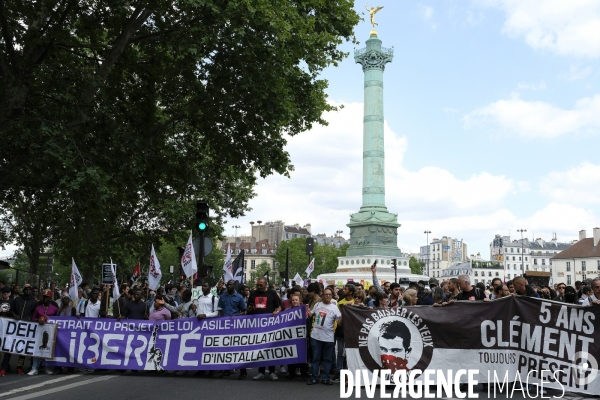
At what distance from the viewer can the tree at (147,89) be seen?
623 inches

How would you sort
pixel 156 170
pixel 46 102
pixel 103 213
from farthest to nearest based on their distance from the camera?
pixel 156 170
pixel 46 102
pixel 103 213

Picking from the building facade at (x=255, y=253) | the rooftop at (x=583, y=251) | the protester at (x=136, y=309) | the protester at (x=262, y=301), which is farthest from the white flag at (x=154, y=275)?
the building facade at (x=255, y=253)

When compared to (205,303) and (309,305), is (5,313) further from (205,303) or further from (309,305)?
(309,305)

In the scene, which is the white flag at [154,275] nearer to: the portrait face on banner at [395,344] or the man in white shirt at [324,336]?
the man in white shirt at [324,336]

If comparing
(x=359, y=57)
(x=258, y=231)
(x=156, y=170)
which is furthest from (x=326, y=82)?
(x=258, y=231)

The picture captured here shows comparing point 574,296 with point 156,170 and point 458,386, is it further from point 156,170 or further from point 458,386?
point 156,170

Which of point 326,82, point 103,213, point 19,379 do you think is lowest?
point 19,379

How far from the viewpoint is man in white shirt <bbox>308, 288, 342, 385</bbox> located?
11891 mm

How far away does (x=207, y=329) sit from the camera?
42.4 ft

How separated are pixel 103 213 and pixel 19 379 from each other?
4592mm

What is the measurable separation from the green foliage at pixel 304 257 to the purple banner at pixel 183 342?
330 ft

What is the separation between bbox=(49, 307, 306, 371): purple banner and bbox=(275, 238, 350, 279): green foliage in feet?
330

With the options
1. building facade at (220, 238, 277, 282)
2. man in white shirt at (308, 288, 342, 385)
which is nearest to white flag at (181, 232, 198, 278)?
man in white shirt at (308, 288, 342, 385)

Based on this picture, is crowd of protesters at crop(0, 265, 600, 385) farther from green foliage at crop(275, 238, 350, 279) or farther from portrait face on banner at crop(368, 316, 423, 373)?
green foliage at crop(275, 238, 350, 279)
